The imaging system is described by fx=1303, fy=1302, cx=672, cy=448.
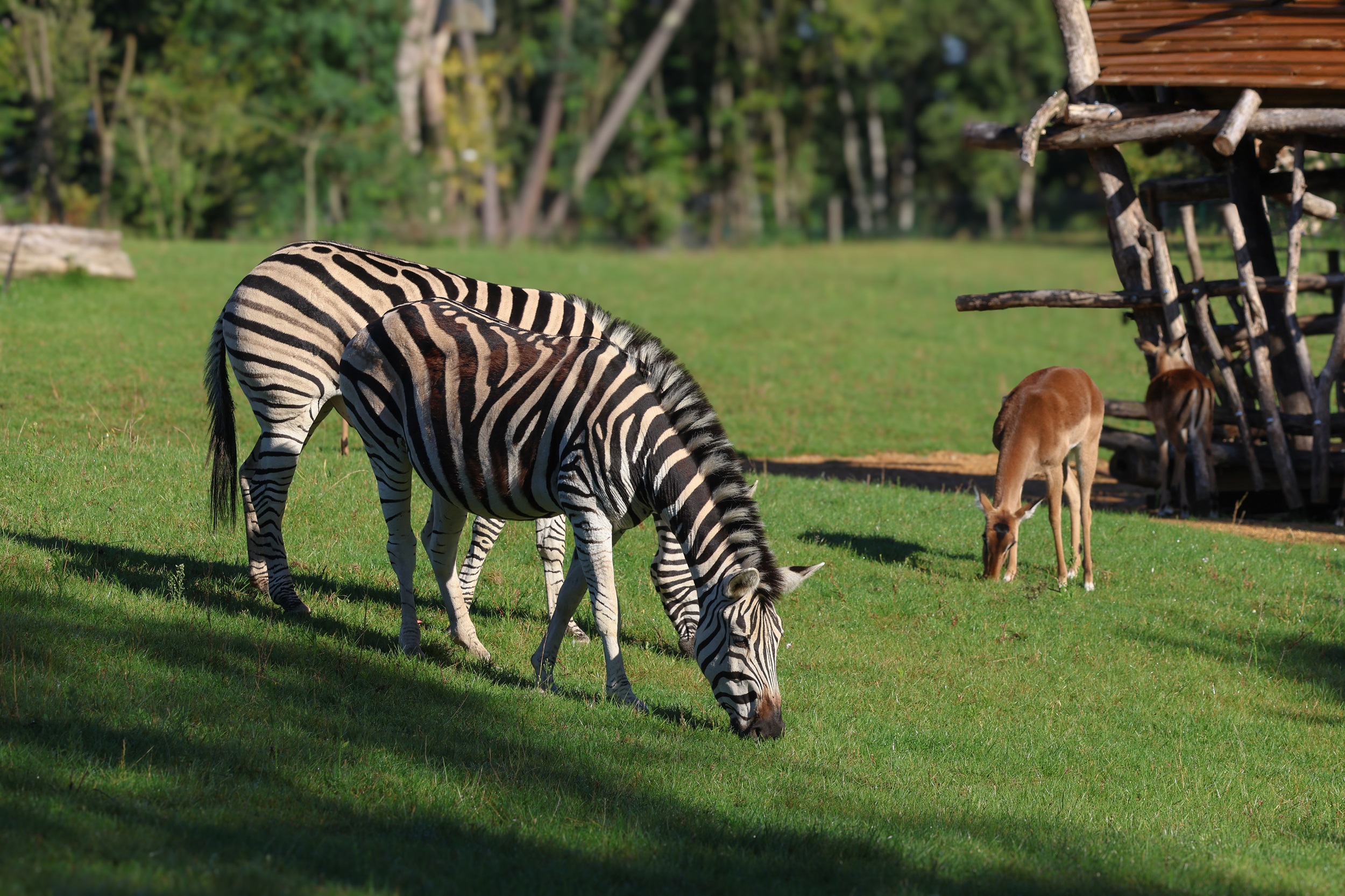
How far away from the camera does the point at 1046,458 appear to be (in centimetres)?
1096

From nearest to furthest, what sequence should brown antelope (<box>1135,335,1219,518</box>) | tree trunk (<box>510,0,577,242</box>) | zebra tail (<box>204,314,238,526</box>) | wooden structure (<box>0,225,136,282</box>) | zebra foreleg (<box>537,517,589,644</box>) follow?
zebra foreleg (<box>537,517,589,644</box>) → zebra tail (<box>204,314,238,526</box>) → brown antelope (<box>1135,335,1219,518</box>) → wooden structure (<box>0,225,136,282</box>) → tree trunk (<box>510,0,577,242</box>)

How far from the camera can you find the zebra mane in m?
6.79

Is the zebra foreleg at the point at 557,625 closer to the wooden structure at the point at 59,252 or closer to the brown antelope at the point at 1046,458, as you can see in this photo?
the brown antelope at the point at 1046,458

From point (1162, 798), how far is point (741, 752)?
2.38 metres

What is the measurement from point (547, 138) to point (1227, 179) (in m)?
35.0

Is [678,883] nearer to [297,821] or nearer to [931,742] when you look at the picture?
[297,821]

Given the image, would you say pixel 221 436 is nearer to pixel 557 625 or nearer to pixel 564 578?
pixel 564 578

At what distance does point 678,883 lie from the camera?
515 cm

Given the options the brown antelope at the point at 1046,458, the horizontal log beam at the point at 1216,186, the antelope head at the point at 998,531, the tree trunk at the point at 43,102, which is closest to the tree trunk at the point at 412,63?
the tree trunk at the point at 43,102

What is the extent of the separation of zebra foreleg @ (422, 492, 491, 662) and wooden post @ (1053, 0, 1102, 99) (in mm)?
8886

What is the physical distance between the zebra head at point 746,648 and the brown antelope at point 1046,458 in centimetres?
410

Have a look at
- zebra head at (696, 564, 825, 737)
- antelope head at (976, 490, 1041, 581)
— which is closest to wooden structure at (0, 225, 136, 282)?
antelope head at (976, 490, 1041, 581)

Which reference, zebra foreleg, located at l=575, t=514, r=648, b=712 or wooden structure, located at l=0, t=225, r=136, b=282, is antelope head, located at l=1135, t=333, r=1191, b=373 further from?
wooden structure, located at l=0, t=225, r=136, b=282

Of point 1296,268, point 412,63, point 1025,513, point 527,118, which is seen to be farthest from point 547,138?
point 1025,513
